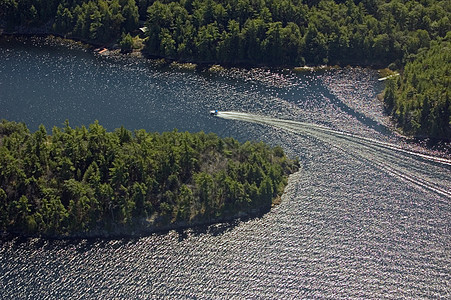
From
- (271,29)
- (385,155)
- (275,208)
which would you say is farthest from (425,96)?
(271,29)

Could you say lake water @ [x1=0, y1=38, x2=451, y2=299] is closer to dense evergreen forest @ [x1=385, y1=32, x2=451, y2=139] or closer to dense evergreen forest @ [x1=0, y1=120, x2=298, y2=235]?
dense evergreen forest @ [x1=0, y1=120, x2=298, y2=235]

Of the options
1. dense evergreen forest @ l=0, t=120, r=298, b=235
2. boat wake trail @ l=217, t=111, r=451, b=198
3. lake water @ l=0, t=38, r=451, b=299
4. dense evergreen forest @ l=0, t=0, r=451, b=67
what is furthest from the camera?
dense evergreen forest @ l=0, t=0, r=451, b=67

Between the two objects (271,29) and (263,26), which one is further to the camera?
(263,26)

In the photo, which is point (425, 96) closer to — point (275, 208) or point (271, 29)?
point (275, 208)

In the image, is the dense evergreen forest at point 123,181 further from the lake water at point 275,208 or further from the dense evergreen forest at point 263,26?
the dense evergreen forest at point 263,26

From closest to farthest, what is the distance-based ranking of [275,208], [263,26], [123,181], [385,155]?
1. [123,181]
2. [275,208]
3. [385,155]
4. [263,26]

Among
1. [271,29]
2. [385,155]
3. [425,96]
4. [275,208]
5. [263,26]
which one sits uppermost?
[263,26]

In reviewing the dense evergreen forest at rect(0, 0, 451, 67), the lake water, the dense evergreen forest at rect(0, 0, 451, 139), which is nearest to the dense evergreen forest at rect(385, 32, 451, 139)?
the lake water
